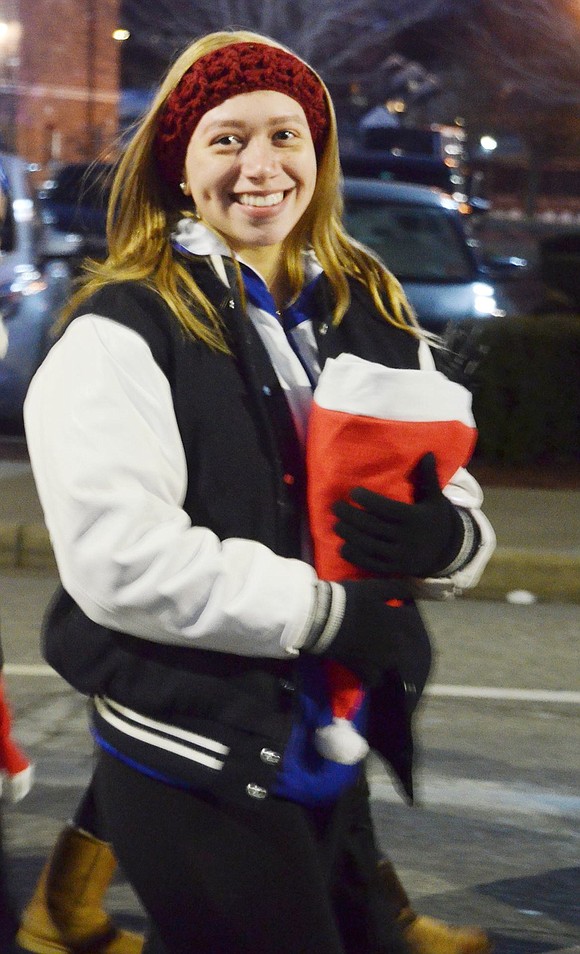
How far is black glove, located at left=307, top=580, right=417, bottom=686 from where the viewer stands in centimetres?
201

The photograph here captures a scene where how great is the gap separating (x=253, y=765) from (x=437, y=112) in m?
40.9

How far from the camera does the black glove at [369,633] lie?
2008 mm

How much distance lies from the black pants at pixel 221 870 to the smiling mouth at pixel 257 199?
2.66 ft

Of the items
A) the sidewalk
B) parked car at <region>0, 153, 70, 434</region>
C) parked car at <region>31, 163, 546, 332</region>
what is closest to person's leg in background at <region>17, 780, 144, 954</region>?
the sidewalk

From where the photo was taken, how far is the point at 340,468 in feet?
6.68

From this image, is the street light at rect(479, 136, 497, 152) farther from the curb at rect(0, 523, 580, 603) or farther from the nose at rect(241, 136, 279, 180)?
the nose at rect(241, 136, 279, 180)

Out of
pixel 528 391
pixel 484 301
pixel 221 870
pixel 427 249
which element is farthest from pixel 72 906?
pixel 427 249

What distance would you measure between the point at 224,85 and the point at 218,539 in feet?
2.12

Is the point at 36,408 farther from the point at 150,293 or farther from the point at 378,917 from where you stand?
the point at 378,917

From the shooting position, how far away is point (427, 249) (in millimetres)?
11852

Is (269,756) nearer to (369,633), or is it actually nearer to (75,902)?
(369,633)

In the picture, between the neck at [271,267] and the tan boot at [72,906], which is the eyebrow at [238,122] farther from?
the tan boot at [72,906]

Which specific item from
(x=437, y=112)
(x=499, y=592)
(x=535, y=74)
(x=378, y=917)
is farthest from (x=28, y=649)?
(x=437, y=112)

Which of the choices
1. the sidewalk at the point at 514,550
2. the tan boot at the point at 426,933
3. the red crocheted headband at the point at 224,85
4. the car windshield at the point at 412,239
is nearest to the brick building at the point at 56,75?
the car windshield at the point at 412,239
